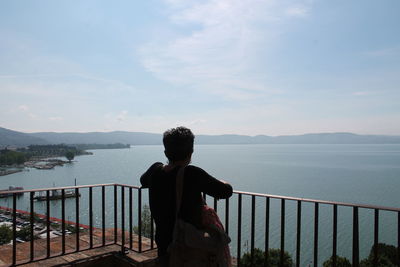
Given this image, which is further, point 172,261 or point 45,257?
point 45,257

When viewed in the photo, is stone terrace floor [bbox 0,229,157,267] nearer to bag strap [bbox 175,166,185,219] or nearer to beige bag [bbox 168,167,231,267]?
beige bag [bbox 168,167,231,267]

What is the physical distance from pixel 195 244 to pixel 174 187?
31 centimetres

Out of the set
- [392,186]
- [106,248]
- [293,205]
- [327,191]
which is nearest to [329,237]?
[293,205]

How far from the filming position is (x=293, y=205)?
4403cm


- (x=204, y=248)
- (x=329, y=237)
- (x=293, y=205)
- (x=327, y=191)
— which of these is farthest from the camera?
(x=327, y=191)

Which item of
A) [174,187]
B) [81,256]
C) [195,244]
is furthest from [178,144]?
[81,256]

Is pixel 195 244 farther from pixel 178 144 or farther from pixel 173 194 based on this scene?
pixel 178 144

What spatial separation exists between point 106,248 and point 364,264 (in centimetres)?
2688

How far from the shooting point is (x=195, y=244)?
1.49 m

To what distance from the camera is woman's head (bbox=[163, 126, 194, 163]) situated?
1.56m

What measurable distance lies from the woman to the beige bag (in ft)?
0.11

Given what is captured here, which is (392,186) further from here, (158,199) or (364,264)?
(158,199)

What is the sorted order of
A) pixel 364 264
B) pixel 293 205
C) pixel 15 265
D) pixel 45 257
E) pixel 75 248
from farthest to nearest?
pixel 293 205, pixel 364 264, pixel 75 248, pixel 45 257, pixel 15 265

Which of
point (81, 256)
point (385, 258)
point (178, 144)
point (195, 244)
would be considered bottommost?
point (385, 258)
